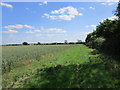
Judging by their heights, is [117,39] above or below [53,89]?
above

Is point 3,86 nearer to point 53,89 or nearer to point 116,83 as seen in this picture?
point 53,89

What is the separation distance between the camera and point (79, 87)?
5.11 meters

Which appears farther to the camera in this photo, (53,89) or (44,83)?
(44,83)

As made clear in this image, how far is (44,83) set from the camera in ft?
18.9

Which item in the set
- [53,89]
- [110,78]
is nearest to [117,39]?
[110,78]

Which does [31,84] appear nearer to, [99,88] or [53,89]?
[53,89]

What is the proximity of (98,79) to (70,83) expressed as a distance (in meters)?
1.28

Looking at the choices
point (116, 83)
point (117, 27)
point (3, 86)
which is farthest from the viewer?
point (117, 27)

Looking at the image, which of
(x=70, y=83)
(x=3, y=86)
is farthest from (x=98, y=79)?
(x=3, y=86)

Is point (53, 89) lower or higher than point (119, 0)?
lower

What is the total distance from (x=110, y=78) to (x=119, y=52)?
8199 mm

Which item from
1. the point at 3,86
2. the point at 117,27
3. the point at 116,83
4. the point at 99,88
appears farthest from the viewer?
the point at 117,27

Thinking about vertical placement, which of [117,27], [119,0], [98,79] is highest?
[119,0]

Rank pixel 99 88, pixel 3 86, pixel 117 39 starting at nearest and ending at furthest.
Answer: pixel 99 88 → pixel 3 86 → pixel 117 39
